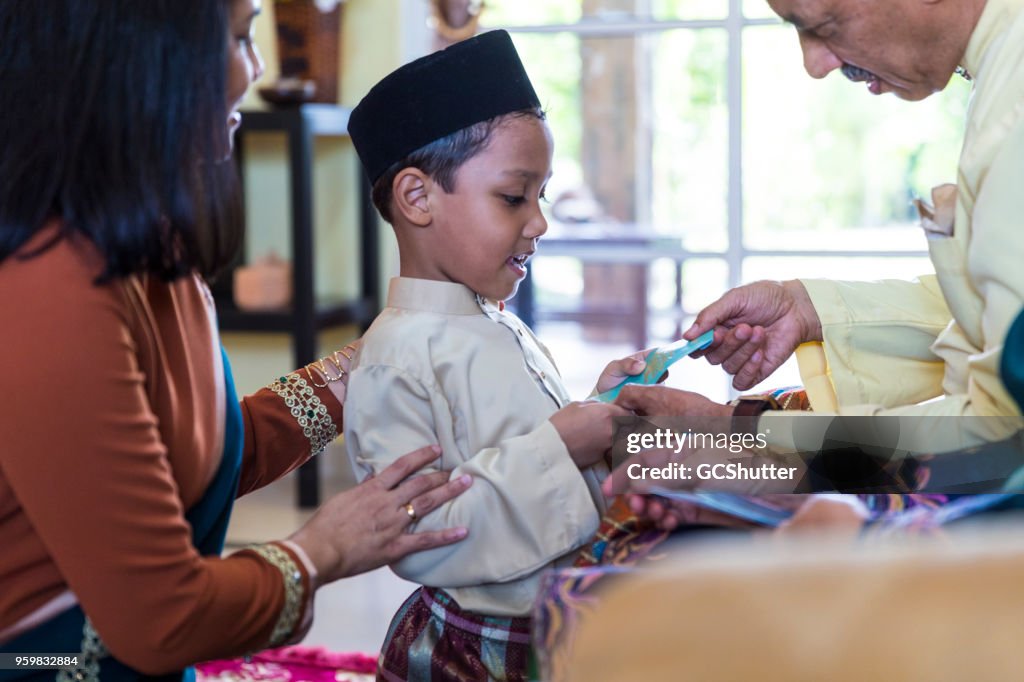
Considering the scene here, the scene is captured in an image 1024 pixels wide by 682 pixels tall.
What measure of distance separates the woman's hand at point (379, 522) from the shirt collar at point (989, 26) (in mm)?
760

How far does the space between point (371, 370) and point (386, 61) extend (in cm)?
255

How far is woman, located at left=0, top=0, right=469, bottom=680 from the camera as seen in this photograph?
3.59 feet

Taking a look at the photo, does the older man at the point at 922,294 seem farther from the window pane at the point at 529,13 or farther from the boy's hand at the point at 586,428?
the window pane at the point at 529,13

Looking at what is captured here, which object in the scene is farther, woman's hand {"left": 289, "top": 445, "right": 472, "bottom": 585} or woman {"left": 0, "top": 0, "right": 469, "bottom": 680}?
woman's hand {"left": 289, "top": 445, "right": 472, "bottom": 585}

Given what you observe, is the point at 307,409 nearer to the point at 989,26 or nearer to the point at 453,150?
the point at 453,150

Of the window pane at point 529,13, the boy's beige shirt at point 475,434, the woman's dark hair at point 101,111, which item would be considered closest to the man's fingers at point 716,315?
the boy's beige shirt at point 475,434

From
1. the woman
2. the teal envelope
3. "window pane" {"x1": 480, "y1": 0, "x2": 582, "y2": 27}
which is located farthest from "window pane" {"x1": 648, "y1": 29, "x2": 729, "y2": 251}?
the woman

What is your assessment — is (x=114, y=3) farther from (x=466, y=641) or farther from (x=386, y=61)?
(x=386, y=61)

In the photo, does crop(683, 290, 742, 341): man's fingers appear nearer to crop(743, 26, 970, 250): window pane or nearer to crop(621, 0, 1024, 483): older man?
crop(621, 0, 1024, 483): older man

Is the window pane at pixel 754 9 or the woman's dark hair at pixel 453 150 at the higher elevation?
the window pane at pixel 754 9

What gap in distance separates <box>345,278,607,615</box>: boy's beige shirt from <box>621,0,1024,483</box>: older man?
14 centimetres

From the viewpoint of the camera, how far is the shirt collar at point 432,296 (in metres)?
1.53

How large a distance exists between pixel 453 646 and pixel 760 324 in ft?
2.11

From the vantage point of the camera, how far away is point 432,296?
1.53 m
